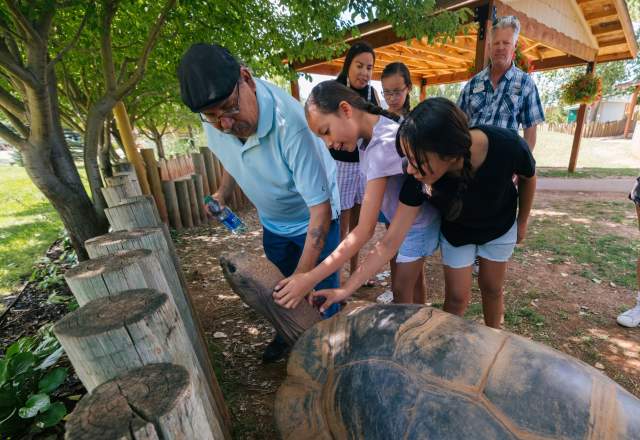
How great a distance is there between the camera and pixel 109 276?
3.57 feet

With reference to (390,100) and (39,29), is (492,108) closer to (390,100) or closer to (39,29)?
(390,100)

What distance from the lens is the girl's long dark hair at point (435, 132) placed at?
138 cm

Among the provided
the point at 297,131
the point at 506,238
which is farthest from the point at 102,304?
the point at 506,238

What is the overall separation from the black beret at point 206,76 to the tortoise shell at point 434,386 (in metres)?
1.06

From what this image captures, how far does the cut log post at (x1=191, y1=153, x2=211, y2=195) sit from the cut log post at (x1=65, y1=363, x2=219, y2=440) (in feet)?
18.9

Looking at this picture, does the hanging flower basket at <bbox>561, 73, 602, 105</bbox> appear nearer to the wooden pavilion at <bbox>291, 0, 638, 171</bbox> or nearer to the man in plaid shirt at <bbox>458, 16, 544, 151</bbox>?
the wooden pavilion at <bbox>291, 0, 638, 171</bbox>

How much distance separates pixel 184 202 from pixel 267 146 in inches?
176

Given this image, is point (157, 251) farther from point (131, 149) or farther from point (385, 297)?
point (131, 149)

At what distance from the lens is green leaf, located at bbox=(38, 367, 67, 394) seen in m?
1.79

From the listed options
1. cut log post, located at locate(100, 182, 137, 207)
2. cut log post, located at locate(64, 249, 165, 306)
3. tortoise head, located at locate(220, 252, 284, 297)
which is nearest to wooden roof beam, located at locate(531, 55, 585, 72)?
cut log post, located at locate(100, 182, 137, 207)

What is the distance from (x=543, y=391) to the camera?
104 centimetres

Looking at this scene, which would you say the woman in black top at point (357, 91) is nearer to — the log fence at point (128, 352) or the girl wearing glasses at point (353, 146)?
the girl wearing glasses at point (353, 146)

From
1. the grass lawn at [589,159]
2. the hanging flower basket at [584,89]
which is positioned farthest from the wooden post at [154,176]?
the grass lawn at [589,159]

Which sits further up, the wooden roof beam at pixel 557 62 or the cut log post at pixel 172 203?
the wooden roof beam at pixel 557 62
